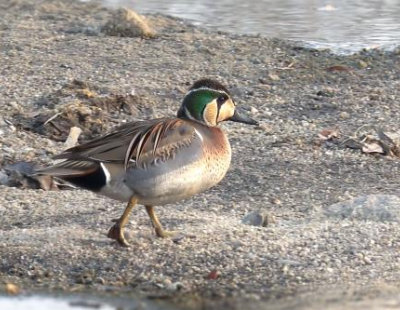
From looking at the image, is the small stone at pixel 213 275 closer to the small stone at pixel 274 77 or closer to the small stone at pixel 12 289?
the small stone at pixel 12 289

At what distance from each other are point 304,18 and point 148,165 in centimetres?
891

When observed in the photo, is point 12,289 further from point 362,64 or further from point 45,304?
point 362,64

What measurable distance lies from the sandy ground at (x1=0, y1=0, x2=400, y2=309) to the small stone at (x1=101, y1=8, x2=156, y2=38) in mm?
185

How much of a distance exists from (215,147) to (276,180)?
59.5 inches

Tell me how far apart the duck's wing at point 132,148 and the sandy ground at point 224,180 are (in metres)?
0.42

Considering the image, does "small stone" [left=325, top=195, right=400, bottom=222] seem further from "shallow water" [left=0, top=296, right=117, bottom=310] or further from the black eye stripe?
"shallow water" [left=0, top=296, right=117, bottom=310]

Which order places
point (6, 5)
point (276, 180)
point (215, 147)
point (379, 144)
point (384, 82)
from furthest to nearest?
point (6, 5) < point (384, 82) < point (379, 144) < point (276, 180) < point (215, 147)

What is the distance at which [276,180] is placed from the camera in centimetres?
798

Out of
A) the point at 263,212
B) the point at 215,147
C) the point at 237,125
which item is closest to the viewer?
the point at 215,147

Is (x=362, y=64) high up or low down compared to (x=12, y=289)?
down

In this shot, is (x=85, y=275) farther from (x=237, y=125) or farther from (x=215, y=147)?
(x=237, y=125)

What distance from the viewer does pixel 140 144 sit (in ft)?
21.0

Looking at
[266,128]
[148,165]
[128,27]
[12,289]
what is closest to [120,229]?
[148,165]

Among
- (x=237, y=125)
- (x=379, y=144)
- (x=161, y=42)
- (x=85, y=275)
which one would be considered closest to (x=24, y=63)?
(x=161, y=42)
